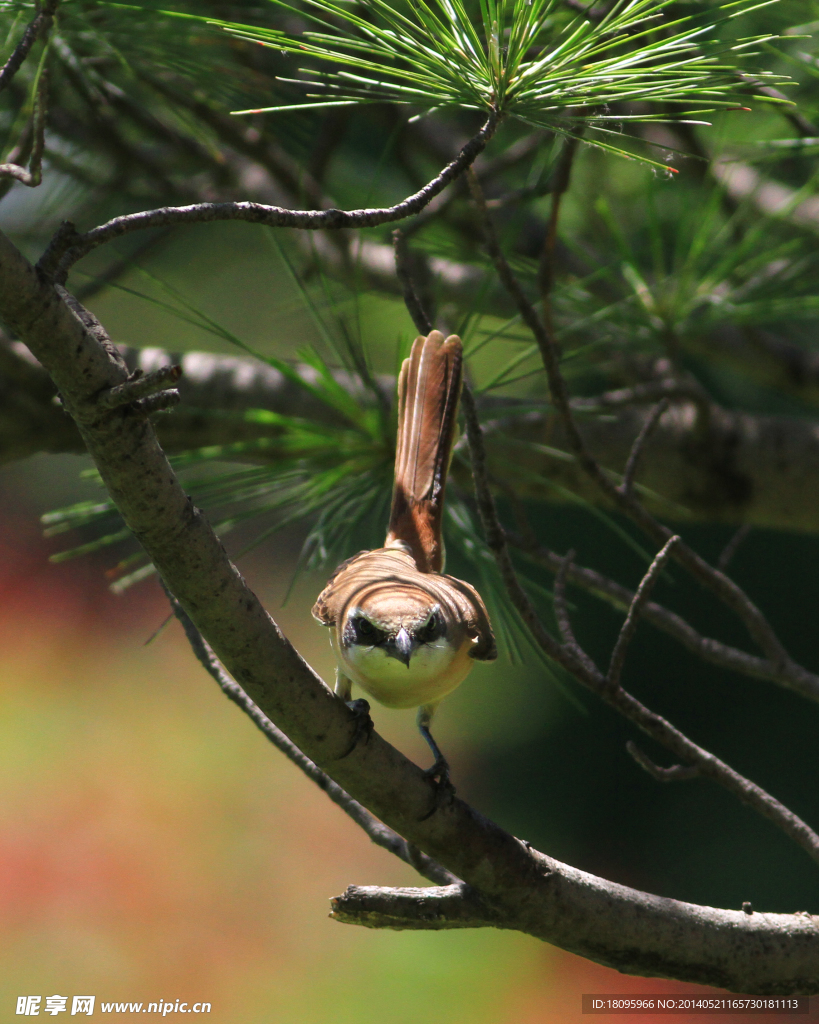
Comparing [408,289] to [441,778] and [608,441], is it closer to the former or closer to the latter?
[441,778]

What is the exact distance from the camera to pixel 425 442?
4.12 ft

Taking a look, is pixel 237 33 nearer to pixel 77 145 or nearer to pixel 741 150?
pixel 77 145

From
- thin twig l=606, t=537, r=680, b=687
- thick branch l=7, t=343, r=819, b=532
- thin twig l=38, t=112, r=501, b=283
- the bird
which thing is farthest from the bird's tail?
thick branch l=7, t=343, r=819, b=532

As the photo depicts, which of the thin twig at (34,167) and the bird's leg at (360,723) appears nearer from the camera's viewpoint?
the thin twig at (34,167)

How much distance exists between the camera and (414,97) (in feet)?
3.20

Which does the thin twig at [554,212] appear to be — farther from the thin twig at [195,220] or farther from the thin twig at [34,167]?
the thin twig at [34,167]

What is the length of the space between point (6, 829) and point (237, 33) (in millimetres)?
3746

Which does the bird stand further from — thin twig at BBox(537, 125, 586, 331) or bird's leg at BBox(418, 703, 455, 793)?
thin twig at BBox(537, 125, 586, 331)

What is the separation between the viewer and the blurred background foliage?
171cm

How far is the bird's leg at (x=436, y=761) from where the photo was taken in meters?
0.99

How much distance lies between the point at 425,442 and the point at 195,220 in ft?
2.12

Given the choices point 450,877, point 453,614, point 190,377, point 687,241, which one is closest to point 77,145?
point 190,377

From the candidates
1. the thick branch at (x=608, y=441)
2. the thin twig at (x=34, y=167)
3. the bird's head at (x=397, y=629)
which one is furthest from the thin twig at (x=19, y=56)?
the thick branch at (x=608, y=441)

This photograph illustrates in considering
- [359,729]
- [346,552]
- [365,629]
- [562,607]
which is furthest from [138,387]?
[346,552]
